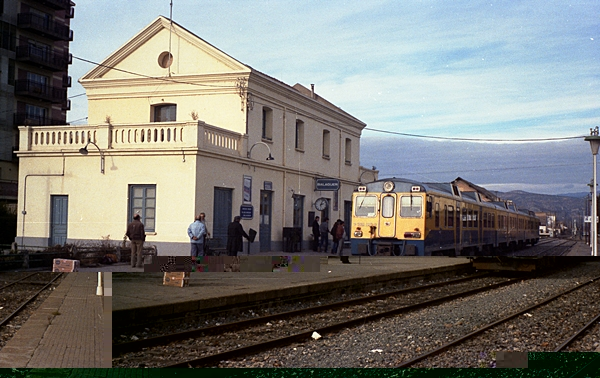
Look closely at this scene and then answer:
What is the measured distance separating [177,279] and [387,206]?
4.27 feet

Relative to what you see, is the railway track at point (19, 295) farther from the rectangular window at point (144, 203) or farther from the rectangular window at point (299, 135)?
the rectangular window at point (299, 135)

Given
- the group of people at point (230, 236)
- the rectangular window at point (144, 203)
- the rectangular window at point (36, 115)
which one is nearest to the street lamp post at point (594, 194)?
the group of people at point (230, 236)

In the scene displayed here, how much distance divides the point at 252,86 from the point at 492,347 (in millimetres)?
2559

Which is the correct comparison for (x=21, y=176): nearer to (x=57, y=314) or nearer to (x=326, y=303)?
(x=57, y=314)

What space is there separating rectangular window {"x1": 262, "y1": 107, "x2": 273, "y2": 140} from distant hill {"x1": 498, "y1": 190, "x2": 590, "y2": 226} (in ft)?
5.65

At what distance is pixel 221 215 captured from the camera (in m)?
3.23

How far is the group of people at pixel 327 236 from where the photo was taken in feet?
11.5

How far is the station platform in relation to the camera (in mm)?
3760

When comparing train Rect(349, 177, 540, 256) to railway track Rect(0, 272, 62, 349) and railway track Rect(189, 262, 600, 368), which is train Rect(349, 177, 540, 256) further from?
railway track Rect(0, 272, 62, 349)

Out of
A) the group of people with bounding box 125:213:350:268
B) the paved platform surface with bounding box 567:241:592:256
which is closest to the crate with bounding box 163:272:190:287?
the group of people with bounding box 125:213:350:268

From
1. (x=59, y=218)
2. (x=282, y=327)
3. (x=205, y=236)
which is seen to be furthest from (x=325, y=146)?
(x=59, y=218)

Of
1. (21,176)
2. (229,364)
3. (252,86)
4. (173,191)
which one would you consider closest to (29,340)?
(229,364)

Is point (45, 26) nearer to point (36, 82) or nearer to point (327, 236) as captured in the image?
point (36, 82)

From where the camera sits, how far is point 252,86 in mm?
3242
